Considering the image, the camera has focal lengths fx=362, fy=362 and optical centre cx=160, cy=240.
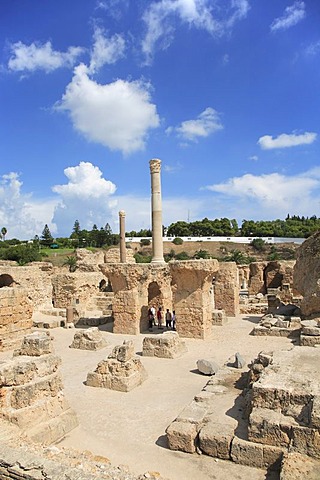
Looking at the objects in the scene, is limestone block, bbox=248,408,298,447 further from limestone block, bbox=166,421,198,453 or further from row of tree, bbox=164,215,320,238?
row of tree, bbox=164,215,320,238

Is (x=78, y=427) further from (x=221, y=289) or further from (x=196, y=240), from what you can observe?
(x=196, y=240)

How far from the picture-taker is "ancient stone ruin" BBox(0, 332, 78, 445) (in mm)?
5320

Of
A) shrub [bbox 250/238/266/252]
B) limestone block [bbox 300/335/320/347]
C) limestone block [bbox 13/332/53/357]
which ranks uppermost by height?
shrub [bbox 250/238/266/252]

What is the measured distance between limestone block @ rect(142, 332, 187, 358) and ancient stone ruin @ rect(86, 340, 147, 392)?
1.88m

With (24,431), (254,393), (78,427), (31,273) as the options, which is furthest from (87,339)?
(31,273)

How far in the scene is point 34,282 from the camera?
2036 centimetres

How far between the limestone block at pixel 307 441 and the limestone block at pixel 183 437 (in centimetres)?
133

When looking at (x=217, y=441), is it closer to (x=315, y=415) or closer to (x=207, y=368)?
(x=315, y=415)

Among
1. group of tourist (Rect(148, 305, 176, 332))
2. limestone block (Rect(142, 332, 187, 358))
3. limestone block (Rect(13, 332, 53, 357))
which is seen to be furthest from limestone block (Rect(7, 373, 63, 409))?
group of tourist (Rect(148, 305, 176, 332))

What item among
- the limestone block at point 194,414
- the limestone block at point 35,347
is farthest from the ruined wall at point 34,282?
the limestone block at point 194,414

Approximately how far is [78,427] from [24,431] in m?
1.03

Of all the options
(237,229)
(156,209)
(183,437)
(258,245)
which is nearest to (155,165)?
(156,209)

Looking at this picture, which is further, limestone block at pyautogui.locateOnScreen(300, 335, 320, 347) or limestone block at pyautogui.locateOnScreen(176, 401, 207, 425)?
limestone block at pyautogui.locateOnScreen(300, 335, 320, 347)

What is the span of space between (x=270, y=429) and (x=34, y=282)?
702 inches
